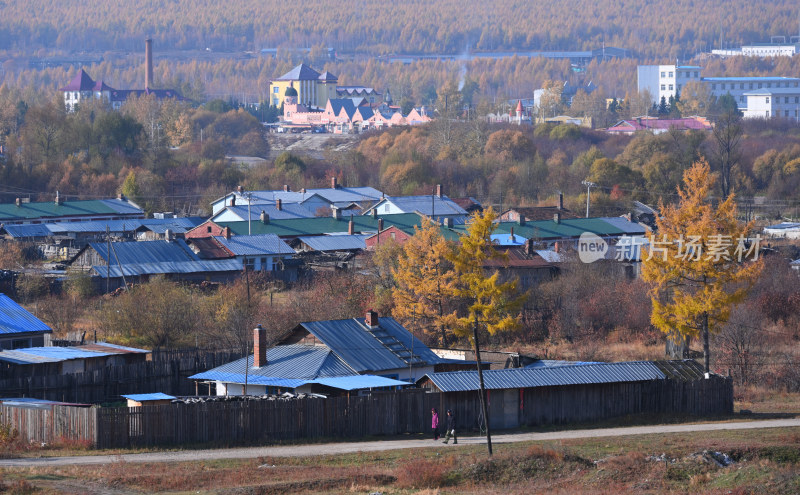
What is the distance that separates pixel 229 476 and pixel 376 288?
2370cm

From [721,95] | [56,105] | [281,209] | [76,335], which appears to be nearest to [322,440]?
[76,335]

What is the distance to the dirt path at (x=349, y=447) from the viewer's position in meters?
22.2

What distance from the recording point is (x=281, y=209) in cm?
6794

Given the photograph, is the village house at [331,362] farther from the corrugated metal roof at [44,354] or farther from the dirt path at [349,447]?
the corrugated metal roof at [44,354]

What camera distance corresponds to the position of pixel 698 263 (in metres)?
31.5

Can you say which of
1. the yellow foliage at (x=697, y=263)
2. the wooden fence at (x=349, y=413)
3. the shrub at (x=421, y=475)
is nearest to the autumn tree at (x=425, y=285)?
the yellow foliage at (x=697, y=263)

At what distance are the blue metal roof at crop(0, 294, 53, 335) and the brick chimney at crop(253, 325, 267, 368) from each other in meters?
8.01

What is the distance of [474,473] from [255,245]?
1385 inches

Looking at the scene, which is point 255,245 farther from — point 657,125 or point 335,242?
point 657,125

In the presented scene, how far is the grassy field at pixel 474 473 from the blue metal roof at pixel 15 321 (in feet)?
43.6

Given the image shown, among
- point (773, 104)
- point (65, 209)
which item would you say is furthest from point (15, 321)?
point (773, 104)

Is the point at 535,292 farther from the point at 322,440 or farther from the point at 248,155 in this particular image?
the point at 248,155

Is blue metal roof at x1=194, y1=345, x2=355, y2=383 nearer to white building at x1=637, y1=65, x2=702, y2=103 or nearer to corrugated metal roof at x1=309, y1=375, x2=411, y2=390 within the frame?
corrugated metal roof at x1=309, y1=375, x2=411, y2=390

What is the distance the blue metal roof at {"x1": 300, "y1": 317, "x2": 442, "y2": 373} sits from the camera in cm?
2917
